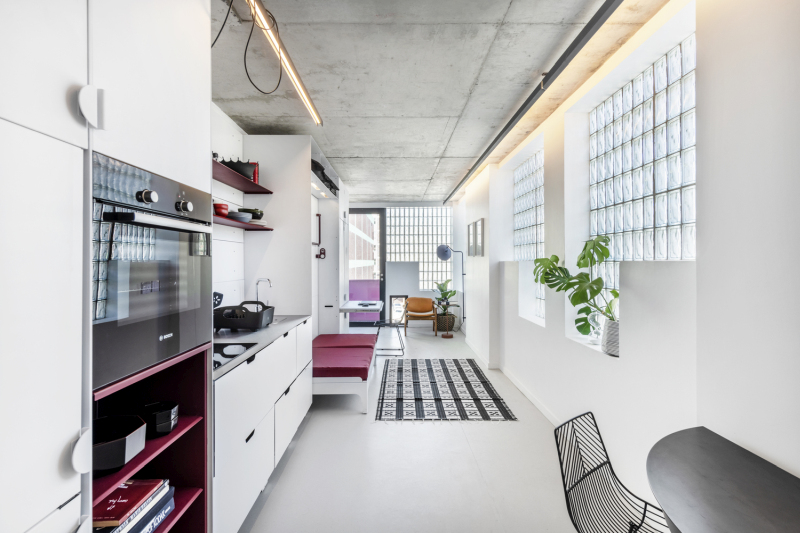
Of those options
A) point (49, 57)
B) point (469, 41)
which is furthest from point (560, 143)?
point (49, 57)

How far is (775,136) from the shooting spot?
49.8 inches

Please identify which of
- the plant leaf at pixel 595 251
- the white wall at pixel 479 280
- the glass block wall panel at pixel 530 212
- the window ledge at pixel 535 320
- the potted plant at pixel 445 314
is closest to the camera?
the plant leaf at pixel 595 251

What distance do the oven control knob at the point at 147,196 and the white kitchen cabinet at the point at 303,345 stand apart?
2011 millimetres

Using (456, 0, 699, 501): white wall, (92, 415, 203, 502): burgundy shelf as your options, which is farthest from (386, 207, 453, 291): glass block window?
(92, 415, 203, 502): burgundy shelf

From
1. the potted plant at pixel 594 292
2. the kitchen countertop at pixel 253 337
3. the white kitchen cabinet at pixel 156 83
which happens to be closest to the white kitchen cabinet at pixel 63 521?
the kitchen countertop at pixel 253 337

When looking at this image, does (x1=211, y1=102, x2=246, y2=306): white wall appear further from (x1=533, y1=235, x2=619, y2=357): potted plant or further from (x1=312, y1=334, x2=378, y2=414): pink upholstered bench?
(x1=533, y1=235, x2=619, y2=357): potted plant

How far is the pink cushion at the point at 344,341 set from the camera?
422cm

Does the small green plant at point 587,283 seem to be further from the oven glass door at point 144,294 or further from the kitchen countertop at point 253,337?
the oven glass door at point 144,294

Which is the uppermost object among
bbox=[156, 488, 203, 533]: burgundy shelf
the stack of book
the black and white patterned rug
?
the stack of book

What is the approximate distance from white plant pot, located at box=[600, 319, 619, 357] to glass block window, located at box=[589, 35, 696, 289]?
36 centimetres

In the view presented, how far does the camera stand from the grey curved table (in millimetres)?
923

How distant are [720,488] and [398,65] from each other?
8.73ft

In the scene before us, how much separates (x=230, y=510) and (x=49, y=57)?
1892 mm

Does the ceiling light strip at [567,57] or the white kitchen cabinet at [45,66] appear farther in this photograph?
the ceiling light strip at [567,57]
